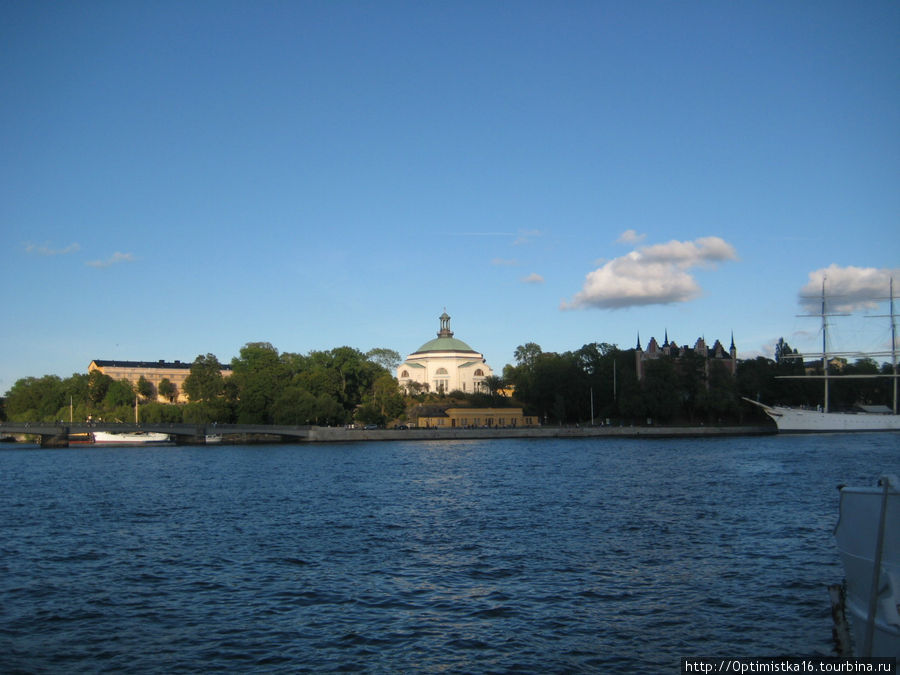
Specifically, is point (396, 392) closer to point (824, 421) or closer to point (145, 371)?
point (824, 421)

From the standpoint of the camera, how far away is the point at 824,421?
384ft

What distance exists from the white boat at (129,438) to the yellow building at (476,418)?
122 feet

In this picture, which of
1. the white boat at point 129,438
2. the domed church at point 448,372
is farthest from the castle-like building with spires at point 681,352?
the white boat at point 129,438

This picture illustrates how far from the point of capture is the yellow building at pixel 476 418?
12550 centimetres

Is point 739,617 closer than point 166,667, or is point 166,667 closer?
point 166,667

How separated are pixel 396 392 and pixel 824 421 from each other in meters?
62.8

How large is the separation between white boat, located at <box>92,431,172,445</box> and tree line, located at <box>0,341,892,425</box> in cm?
312

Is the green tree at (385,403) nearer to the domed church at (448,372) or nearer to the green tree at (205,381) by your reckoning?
the green tree at (205,381)

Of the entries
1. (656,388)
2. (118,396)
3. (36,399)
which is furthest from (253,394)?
(656,388)

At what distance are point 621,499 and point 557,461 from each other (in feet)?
89.0

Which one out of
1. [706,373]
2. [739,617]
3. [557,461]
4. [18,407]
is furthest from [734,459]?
[18,407]

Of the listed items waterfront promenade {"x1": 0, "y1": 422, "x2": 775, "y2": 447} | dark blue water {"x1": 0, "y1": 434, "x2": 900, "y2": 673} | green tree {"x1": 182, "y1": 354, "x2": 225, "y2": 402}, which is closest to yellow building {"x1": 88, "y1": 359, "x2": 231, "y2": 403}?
green tree {"x1": 182, "y1": 354, "x2": 225, "y2": 402}

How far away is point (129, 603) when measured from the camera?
19.6 m

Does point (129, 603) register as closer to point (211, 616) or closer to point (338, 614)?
point (211, 616)
